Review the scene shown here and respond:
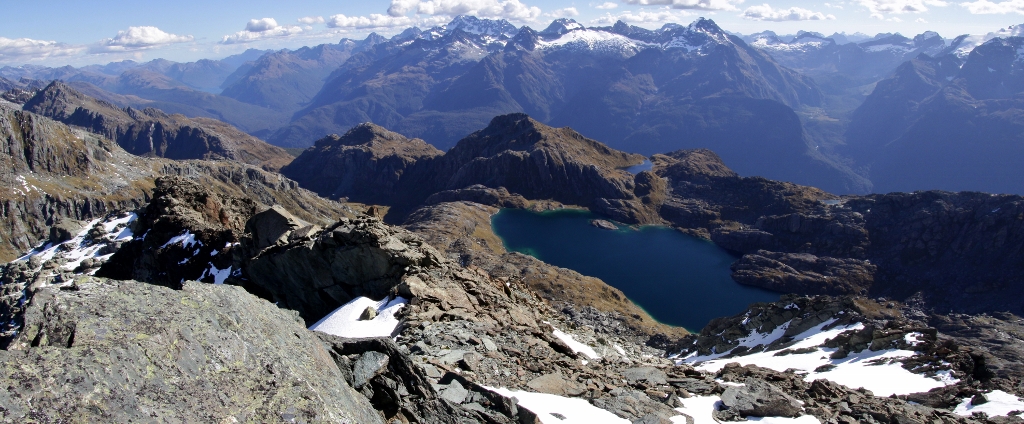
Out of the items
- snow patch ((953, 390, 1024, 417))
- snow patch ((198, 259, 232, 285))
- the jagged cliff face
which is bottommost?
the jagged cliff face

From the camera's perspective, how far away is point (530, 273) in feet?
357

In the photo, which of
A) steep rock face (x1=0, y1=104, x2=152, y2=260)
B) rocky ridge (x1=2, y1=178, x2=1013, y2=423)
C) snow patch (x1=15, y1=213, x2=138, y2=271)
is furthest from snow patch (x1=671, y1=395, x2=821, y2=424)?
steep rock face (x1=0, y1=104, x2=152, y2=260)

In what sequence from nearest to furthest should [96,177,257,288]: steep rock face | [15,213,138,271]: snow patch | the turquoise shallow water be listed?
[96,177,257,288]: steep rock face < [15,213,138,271]: snow patch < the turquoise shallow water

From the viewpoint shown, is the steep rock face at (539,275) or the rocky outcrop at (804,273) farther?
the rocky outcrop at (804,273)

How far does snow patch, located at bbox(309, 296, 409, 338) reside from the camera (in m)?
25.2

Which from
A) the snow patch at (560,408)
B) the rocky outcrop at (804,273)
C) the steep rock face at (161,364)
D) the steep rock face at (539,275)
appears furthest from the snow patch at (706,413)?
the rocky outcrop at (804,273)

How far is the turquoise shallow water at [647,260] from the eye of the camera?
116 meters

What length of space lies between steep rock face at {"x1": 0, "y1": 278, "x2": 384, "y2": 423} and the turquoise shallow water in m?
99.8

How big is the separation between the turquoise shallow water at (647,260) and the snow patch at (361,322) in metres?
85.7

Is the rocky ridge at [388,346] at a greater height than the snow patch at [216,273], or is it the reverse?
the rocky ridge at [388,346]

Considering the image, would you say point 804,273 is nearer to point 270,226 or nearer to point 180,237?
point 270,226

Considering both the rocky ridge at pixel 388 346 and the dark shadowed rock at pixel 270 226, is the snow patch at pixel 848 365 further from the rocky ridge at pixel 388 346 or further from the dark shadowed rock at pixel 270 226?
the dark shadowed rock at pixel 270 226

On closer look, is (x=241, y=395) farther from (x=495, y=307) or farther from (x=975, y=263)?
(x=975, y=263)

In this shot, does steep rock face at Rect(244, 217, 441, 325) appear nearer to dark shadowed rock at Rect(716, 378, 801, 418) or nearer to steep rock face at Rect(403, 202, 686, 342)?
dark shadowed rock at Rect(716, 378, 801, 418)
